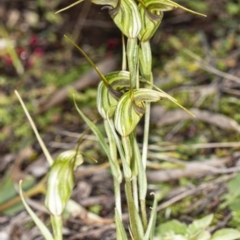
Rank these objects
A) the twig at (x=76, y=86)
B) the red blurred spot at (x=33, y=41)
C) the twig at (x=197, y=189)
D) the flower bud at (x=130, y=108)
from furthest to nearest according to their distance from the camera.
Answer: the red blurred spot at (x=33, y=41) → the twig at (x=76, y=86) → the twig at (x=197, y=189) → the flower bud at (x=130, y=108)

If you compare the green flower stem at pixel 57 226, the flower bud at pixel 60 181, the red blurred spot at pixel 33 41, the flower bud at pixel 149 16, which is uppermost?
the flower bud at pixel 149 16

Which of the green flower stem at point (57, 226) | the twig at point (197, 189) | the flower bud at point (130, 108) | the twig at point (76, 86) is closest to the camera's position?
the flower bud at point (130, 108)

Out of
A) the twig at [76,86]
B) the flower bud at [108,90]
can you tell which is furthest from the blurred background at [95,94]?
the flower bud at [108,90]

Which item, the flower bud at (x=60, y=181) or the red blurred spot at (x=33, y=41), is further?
the red blurred spot at (x=33, y=41)

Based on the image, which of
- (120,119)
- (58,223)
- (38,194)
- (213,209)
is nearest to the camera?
(120,119)

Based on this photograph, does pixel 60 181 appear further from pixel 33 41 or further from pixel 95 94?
pixel 33 41

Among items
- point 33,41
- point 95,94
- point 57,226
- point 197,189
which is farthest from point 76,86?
point 57,226

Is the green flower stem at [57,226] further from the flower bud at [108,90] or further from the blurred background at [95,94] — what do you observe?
the blurred background at [95,94]

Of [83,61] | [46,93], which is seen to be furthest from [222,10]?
[46,93]

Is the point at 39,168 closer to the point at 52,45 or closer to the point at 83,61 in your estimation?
the point at 83,61
